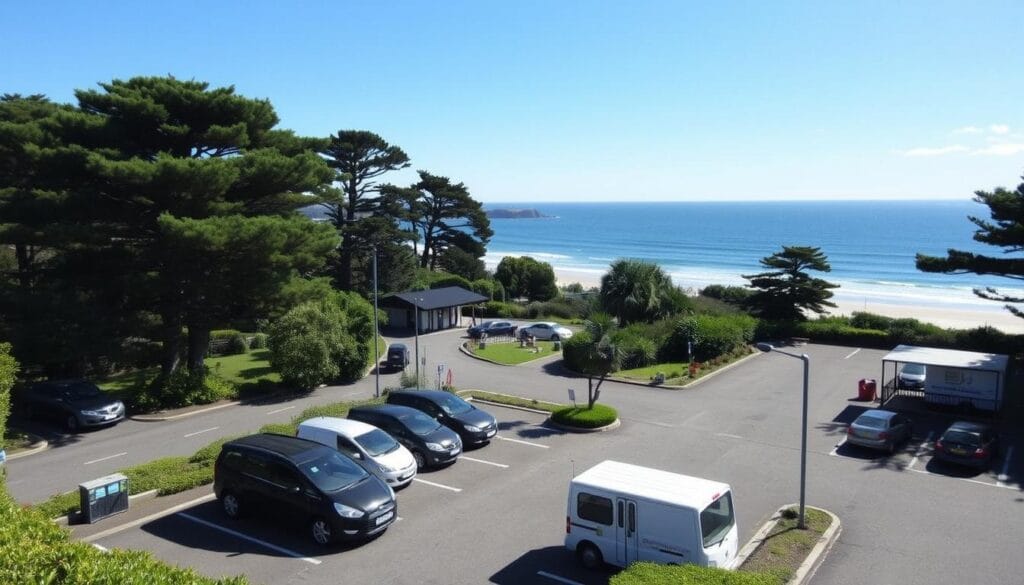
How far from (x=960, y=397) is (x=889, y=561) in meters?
14.7

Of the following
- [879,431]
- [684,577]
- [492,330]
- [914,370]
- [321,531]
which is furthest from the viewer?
[492,330]

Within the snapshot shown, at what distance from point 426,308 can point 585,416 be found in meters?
24.7

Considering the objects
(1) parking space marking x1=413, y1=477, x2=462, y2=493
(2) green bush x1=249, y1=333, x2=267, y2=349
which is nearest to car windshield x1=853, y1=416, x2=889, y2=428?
(1) parking space marking x1=413, y1=477, x2=462, y2=493

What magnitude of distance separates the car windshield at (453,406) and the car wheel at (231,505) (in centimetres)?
725

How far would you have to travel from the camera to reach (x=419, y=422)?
18875mm

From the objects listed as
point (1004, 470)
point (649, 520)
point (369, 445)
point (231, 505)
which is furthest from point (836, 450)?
point (231, 505)

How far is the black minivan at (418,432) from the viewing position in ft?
59.1

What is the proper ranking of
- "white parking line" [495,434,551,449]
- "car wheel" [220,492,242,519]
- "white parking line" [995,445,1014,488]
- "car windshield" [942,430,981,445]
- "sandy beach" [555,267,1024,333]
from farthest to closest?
"sandy beach" [555,267,1024,333] < "white parking line" [495,434,551,449] < "car windshield" [942,430,981,445] < "white parking line" [995,445,1014,488] < "car wheel" [220,492,242,519]

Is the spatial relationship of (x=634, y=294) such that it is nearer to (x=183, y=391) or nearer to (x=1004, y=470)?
(x=1004, y=470)

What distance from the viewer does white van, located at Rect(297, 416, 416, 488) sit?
53.7ft

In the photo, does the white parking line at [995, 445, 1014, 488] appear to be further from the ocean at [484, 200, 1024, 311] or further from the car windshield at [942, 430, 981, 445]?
the ocean at [484, 200, 1024, 311]

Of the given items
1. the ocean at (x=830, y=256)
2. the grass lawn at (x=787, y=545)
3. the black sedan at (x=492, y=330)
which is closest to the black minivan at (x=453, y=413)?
the grass lawn at (x=787, y=545)

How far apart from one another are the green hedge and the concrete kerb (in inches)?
368

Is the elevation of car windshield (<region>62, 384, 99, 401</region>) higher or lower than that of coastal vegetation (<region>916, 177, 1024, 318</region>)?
lower
